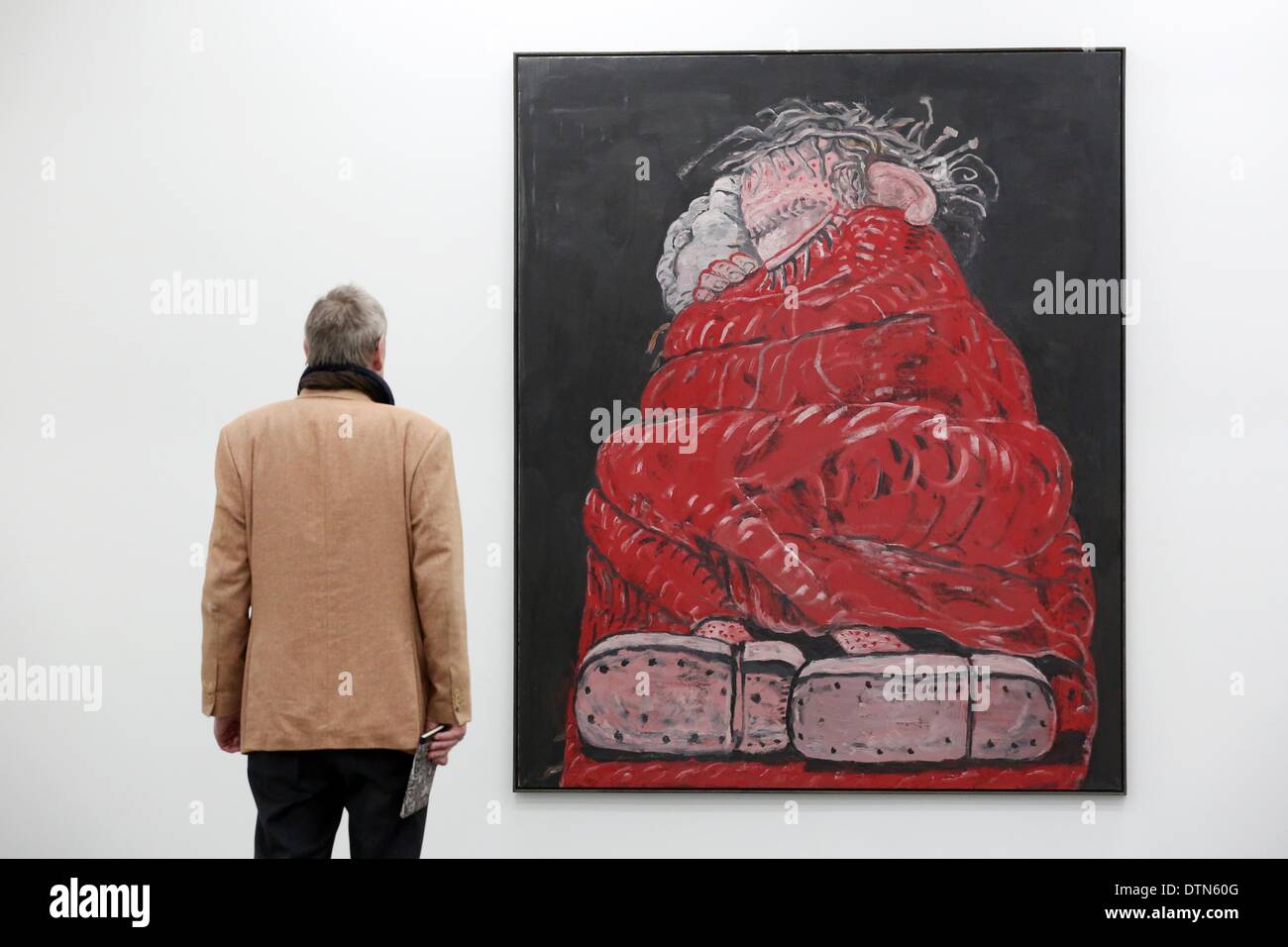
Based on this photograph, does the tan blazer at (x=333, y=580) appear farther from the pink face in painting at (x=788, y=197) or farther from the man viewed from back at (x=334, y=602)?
the pink face in painting at (x=788, y=197)

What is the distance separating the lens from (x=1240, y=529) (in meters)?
2.46

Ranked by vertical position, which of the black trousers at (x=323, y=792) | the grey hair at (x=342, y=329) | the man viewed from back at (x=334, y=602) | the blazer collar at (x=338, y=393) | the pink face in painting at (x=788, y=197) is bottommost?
the black trousers at (x=323, y=792)

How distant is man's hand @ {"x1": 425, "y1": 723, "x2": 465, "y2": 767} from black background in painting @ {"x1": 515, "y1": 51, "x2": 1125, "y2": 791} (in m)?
0.67

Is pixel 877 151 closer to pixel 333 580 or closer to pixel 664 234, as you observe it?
pixel 664 234

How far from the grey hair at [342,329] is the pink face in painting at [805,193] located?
1.04 metres

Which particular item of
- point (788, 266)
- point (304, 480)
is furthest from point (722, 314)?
point (304, 480)

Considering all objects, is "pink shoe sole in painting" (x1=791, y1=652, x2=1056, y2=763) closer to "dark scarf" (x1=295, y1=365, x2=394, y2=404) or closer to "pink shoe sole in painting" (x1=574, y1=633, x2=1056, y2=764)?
→ "pink shoe sole in painting" (x1=574, y1=633, x2=1056, y2=764)

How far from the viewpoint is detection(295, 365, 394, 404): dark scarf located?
1.76 metres

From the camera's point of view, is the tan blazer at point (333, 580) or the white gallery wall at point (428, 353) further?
the white gallery wall at point (428, 353)

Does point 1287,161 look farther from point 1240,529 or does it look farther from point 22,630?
point 22,630

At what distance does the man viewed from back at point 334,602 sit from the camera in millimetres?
1698

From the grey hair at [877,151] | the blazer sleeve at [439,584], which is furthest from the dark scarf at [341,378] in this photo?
the grey hair at [877,151]

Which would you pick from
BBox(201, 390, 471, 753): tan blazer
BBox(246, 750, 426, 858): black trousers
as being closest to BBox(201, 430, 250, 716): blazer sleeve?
BBox(201, 390, 471, 753): tan blazer

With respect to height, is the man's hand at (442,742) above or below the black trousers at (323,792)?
above
